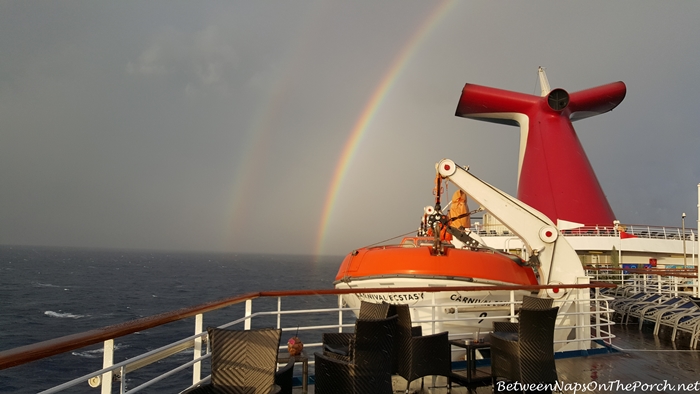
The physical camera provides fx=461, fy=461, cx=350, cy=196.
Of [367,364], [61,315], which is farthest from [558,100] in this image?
[61,315]

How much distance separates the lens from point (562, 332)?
6547 millimetres

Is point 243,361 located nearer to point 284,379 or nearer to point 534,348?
point 284,379

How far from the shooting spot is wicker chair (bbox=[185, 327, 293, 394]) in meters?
2.57

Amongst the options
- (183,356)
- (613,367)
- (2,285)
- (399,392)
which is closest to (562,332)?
(613,367)

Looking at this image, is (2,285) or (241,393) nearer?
(241,393)

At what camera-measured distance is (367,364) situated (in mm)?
2961

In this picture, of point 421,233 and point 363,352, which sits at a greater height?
point 421,233

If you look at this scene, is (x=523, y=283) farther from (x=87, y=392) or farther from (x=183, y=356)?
(x=183, y=356)

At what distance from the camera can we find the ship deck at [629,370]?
4.37 m

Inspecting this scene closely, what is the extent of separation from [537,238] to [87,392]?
12.2 m

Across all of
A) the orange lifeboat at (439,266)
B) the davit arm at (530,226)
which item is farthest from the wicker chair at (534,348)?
the davit arm at (530,226)

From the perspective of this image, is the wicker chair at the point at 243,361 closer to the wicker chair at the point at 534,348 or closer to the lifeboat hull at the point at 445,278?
the wicker chair at the point at 534,348

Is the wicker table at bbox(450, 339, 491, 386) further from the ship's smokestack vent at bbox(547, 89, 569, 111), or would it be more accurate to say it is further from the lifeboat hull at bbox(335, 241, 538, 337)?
the ship's smokestack vent at bbox(547, 89, 569, 111)

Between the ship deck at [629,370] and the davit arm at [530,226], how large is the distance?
123 cm
